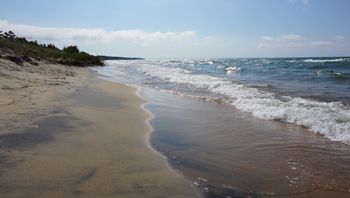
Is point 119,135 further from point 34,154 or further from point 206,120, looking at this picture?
point 206,120

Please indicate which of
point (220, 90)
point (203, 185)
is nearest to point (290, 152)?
point (203, 185)

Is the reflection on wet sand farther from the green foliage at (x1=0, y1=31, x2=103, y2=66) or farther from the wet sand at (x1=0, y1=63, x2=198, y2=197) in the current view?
the green foliage at (x1=0, y1=31, x2=103, y2=66)

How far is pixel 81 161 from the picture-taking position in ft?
16.0

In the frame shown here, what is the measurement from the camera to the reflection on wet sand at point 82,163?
3.98 m

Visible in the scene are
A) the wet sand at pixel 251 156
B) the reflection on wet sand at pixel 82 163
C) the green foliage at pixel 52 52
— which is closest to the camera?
the reflection on wet sand at pixel 82 163

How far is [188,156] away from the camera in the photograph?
5828 millimetres

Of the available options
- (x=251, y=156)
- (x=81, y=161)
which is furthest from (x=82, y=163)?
(x=251, y=156)

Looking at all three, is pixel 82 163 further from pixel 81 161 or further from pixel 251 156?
pixel 251 156

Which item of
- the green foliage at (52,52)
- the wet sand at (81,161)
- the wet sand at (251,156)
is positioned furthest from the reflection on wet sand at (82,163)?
the green foliage at (52,52)

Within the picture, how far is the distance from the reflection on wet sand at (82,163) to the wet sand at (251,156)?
430 millimetres

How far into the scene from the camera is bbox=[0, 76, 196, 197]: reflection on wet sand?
3.98 m

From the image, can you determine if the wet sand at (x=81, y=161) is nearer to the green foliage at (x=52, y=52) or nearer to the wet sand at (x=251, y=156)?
the wet sand at (x=251, y=156)

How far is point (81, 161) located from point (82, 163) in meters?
0.08

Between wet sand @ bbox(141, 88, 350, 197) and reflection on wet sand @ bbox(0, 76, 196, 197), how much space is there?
0.43 m
